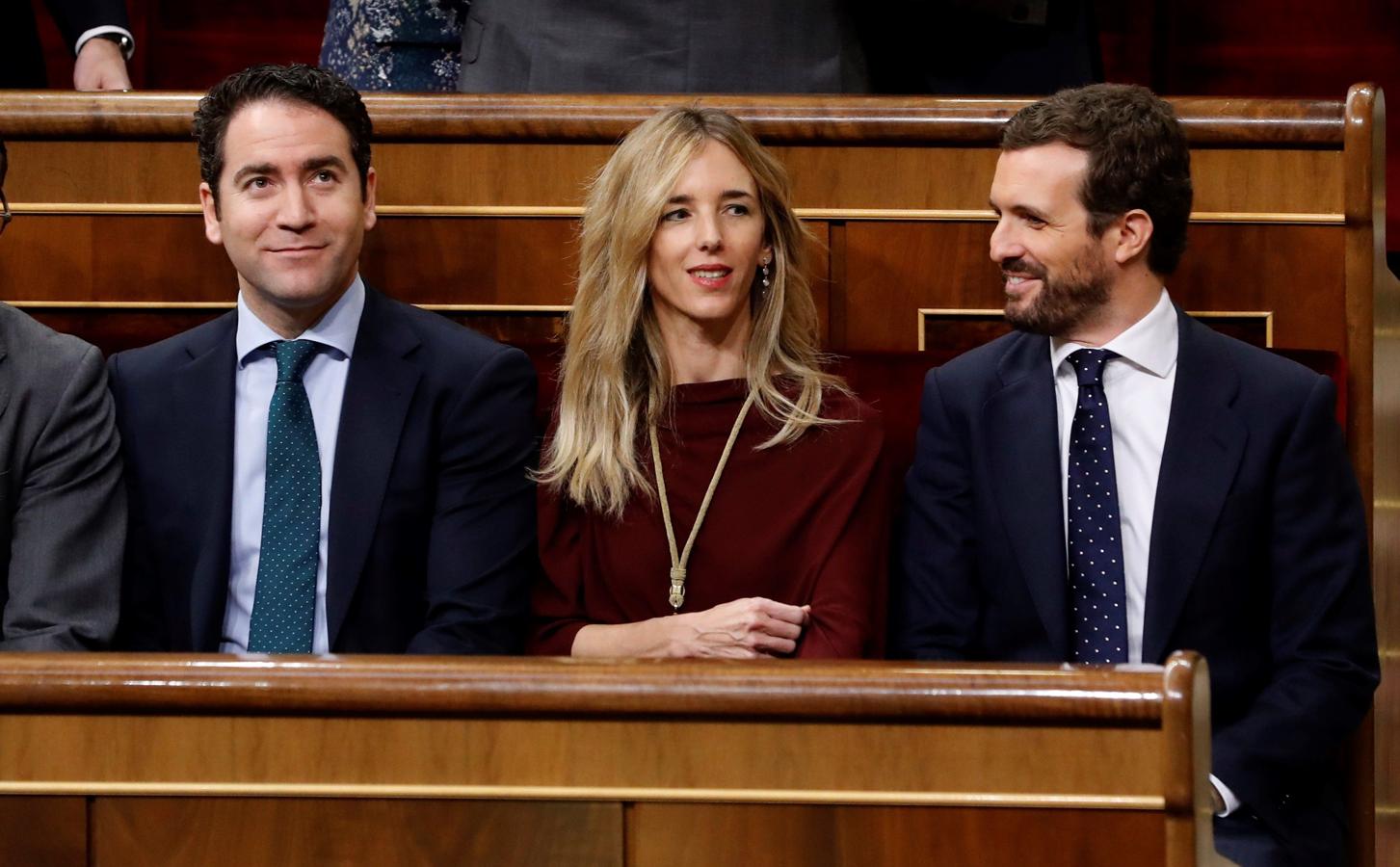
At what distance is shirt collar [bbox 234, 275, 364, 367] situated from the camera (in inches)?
47.2

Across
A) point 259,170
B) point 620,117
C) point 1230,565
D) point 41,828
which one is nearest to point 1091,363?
point 1230,565

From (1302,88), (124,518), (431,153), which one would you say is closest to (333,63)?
(431,153)

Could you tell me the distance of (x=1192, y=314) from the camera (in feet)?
4.45

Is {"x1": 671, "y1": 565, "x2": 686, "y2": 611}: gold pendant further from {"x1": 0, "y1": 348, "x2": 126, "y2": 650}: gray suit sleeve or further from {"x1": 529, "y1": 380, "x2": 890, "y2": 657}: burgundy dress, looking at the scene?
{"x1": 0, "y1": 348, "x2": 126, "y2": 650}: gray suit sleeve

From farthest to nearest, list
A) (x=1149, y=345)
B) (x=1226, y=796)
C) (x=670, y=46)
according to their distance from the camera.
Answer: (x=670, y=46)
(x=1149, y=345)
(x=1226, y=796)

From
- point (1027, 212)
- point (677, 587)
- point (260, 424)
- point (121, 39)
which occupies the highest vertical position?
point (121, 39)

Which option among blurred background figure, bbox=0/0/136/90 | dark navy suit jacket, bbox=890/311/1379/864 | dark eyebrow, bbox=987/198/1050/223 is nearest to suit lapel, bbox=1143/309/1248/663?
dark navy suit jacket, bbox=890/311/1379/864

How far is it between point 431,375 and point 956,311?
43 cm

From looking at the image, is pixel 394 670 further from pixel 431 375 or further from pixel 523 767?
pixel 431 375

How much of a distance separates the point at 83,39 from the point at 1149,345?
967 millimetres

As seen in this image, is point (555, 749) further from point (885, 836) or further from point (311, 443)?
point (311, 443)

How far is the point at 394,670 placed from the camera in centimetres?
76

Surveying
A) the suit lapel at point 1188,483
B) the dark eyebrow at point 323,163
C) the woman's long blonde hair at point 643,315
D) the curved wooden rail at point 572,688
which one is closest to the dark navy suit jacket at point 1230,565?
the suit lapel at point 1188,483

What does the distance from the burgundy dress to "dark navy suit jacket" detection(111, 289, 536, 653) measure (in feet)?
0.11
